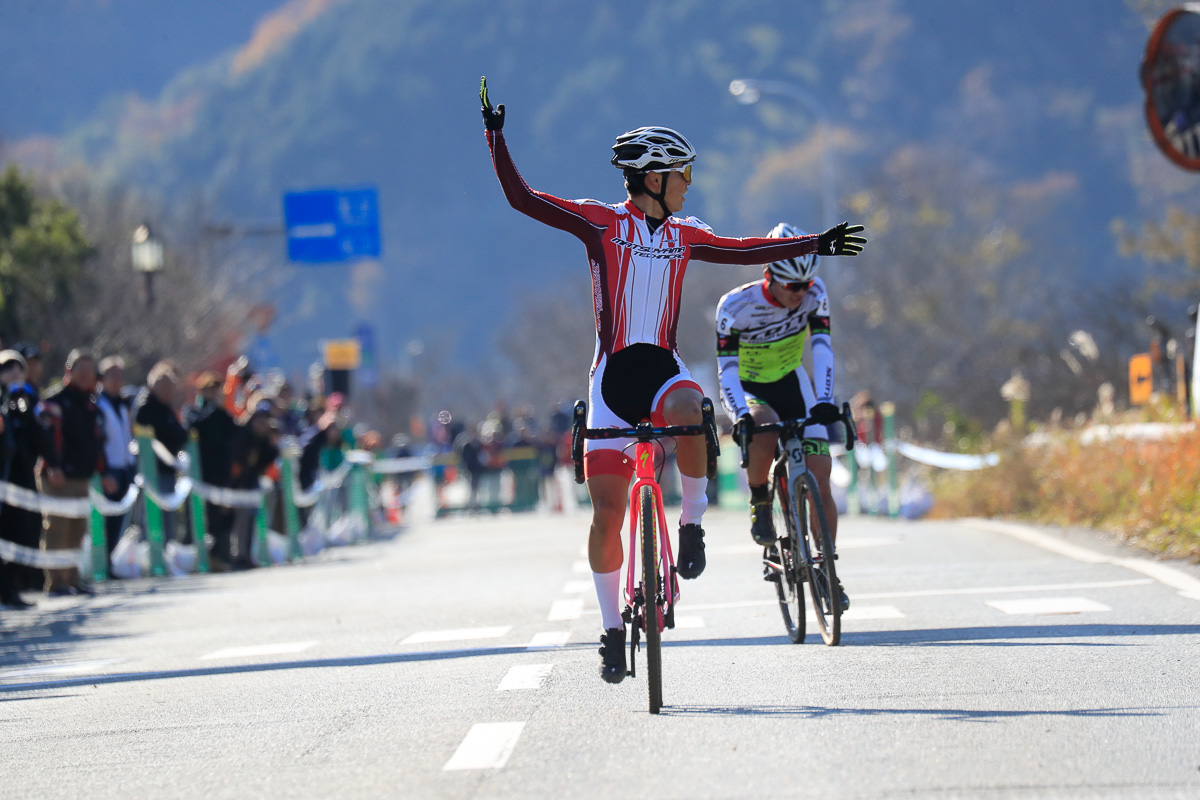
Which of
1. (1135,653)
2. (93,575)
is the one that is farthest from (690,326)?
(1135,653)

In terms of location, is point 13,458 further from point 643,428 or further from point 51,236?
point 51,236

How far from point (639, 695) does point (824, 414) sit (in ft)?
7.02

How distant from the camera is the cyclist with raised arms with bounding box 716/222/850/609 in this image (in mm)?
9125

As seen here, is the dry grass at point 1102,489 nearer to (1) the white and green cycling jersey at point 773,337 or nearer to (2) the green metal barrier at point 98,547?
(1) the white and green cycling jersey at point 773,337

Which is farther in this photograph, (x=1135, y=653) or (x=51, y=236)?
(x=51, y=236)

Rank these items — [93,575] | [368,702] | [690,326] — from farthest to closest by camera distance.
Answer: [690,326], [93,575], [368,702]

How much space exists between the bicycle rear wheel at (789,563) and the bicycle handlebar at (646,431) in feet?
6.18

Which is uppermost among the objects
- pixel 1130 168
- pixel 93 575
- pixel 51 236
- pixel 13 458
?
pixel 1130 168

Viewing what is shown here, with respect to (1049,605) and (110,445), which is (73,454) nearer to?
(110,445)

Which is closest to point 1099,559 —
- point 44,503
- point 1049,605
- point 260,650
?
point 1049,605

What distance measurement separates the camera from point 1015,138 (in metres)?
130

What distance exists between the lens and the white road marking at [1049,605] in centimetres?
970

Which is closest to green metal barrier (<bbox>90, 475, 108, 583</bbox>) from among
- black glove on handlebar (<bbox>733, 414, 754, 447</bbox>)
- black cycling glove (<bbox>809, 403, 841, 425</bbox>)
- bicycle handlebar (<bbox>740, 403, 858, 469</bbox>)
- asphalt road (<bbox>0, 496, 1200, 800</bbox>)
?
asphalt road (<bbox>0, 496, 1200, 800</bbox>)

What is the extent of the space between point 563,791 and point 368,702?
2423mm
